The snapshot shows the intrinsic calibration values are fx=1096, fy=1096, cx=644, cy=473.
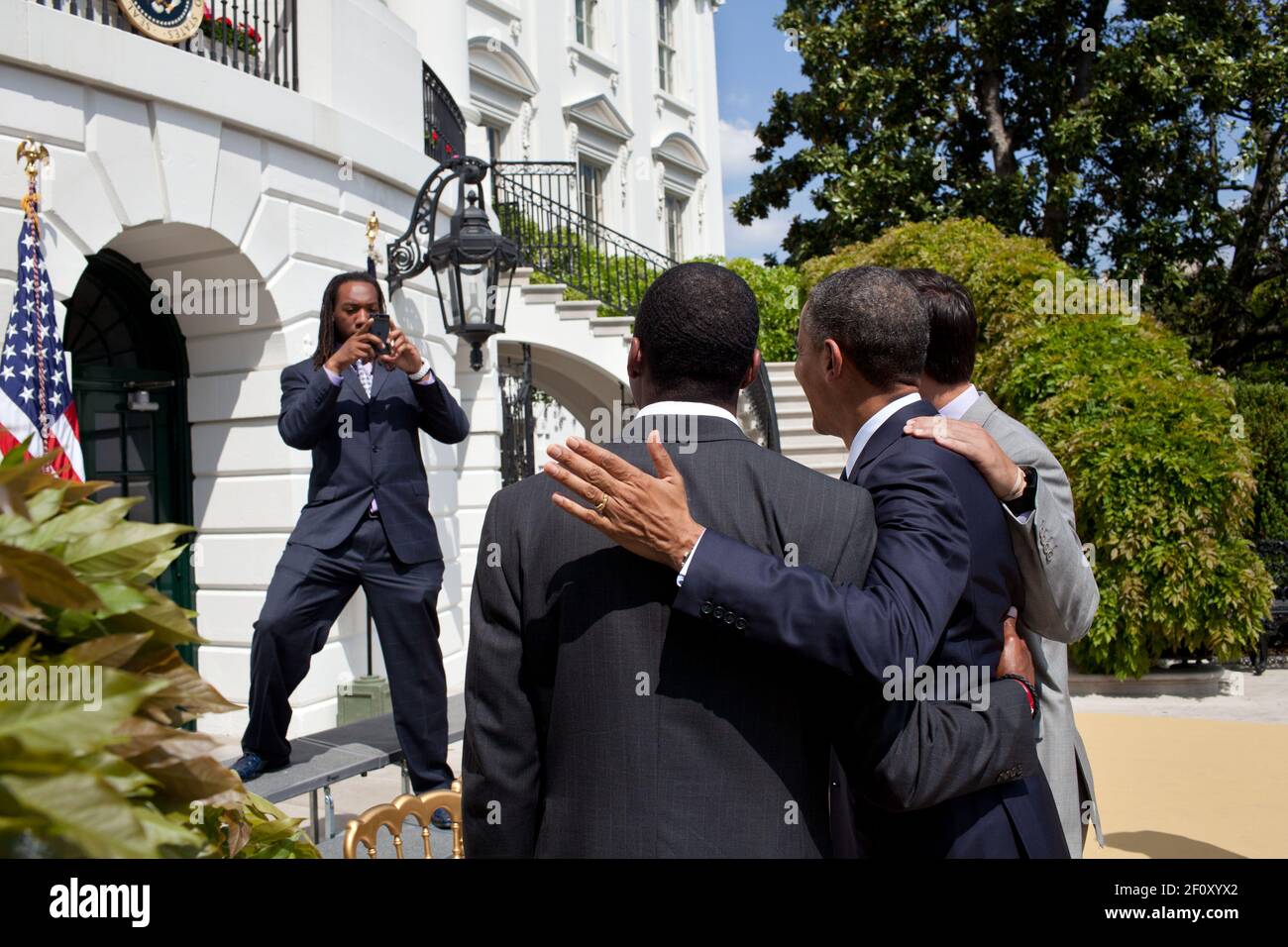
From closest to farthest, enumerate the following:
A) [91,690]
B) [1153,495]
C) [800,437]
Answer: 1. [91,690]
2. [1153,495]
3. [800,437]

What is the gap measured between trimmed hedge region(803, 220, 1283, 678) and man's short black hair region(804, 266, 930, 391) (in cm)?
679

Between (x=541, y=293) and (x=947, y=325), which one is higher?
(x=541, y=293)

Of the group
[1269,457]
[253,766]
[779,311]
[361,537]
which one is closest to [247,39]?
[361,537]

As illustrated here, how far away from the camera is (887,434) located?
224 cm

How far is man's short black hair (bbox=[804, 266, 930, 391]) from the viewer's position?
7.34ft

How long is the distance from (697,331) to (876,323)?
505mm

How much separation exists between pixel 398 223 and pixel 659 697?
787 cm

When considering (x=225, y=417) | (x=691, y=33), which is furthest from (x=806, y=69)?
(x=225, y=417)

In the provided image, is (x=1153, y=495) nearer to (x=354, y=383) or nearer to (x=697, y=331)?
(x=354, y=383)

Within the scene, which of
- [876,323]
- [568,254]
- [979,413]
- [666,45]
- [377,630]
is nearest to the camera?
[876,323]

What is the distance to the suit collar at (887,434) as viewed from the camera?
87.7 inches

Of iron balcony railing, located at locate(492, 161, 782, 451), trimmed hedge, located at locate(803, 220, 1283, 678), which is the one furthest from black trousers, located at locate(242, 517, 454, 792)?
iron balcony railing, located at locate(492, 161, 782, 451)
